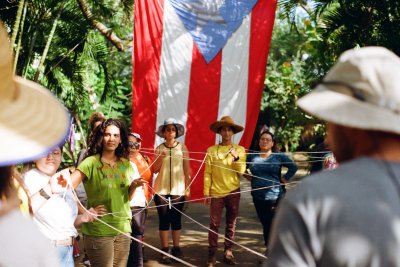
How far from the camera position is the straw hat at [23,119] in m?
1.28

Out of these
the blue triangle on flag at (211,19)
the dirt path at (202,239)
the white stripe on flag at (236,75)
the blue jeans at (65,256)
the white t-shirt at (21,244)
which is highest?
the blue triangle on flag at (211,19)

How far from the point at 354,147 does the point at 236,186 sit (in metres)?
5.10

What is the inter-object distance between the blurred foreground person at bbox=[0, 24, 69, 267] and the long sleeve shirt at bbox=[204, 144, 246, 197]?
5.16 m

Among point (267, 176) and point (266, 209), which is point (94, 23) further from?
point (266, 209)

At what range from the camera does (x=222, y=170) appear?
21.4 ft

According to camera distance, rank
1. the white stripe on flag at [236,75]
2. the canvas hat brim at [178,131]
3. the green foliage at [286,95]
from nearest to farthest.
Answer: the canvas hat brim at [178,131]
the white stripe on flag at [236,75]
the green foliage at [286,95]

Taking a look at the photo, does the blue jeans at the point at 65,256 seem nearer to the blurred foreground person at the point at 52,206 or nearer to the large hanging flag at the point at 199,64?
the blurred foreground person at the point at 52,206

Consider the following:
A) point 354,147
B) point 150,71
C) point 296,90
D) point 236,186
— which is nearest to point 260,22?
point 150,71

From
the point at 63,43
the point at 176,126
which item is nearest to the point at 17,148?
the point at 176,126

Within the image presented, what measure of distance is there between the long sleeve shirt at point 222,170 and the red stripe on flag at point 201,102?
1.61ft

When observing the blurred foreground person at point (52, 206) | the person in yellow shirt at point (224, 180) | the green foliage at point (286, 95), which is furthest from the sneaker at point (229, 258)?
the green foliage at point (286, 95)

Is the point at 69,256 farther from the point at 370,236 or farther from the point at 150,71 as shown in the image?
the point at 150,71

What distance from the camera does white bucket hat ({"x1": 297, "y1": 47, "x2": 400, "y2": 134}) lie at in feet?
4.88

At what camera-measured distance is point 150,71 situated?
7.14 metres
